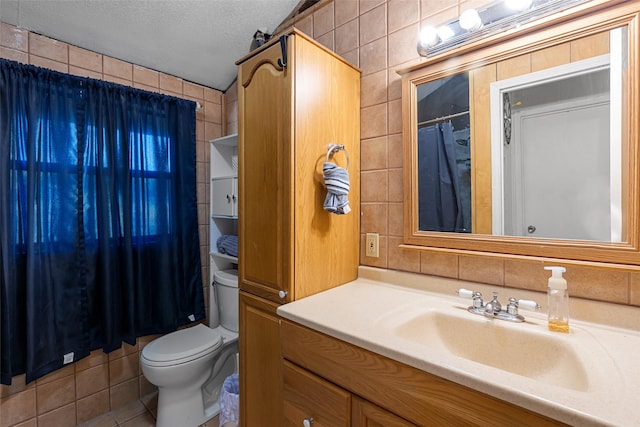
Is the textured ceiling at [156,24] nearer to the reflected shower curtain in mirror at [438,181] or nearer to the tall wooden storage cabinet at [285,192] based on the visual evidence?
the tall wooden storage cabinet at [285,192]

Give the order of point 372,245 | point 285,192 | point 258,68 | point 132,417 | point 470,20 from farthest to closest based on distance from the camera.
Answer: point 132,417, point 372,245, point 258,68, point 285,192, point 470,20

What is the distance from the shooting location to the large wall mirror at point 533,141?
2.63 feet

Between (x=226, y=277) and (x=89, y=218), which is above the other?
(x=89, y=218)

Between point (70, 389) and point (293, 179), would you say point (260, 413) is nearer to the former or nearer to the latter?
point (293, 179)

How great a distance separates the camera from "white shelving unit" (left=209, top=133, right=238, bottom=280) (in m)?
1.99

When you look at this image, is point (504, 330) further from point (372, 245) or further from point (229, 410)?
point (229, 410)

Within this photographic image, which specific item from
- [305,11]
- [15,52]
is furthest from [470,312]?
[15,52]

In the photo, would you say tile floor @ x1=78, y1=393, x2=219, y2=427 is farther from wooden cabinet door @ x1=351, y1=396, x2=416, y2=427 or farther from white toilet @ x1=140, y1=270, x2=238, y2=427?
wooden cabinet door @ x1=351, y1=396, x2=416, y2=427

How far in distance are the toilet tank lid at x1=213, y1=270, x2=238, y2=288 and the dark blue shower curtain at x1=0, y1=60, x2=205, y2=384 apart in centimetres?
16

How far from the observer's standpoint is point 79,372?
5.51ft

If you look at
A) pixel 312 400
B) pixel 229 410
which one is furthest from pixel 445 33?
pixel 229 410

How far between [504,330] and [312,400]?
620mm

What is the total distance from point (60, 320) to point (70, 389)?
44 cm

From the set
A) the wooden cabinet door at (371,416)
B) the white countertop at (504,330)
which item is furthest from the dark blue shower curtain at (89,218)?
the wooden cabinet door at (371,416)
